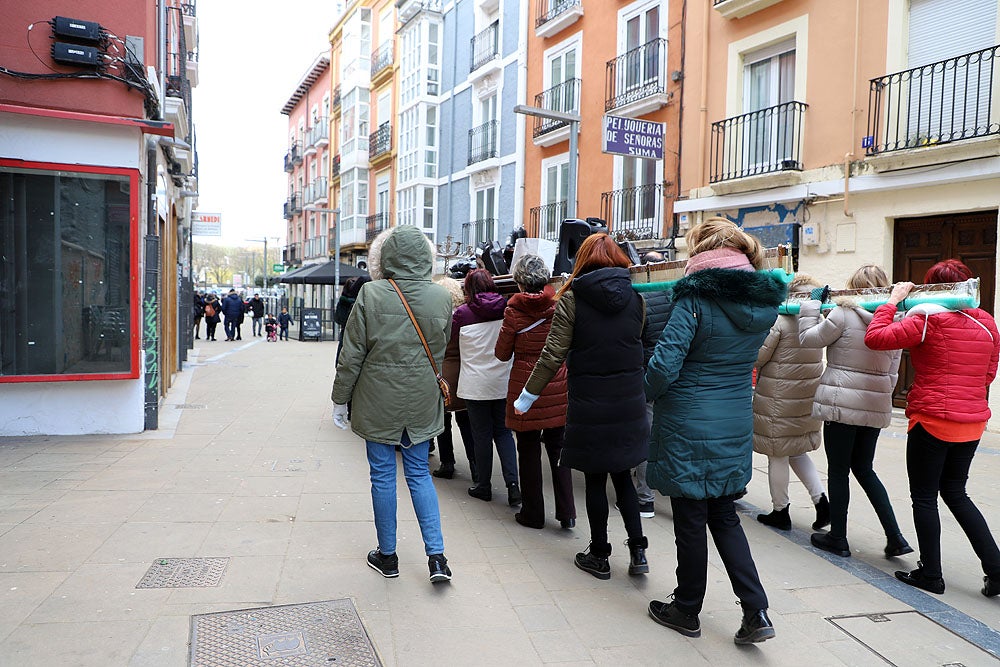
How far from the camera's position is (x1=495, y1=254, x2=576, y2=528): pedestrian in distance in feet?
16.3

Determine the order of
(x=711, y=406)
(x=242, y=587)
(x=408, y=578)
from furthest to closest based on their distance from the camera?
(x=408, y=578) < (x=242, y=587) < (x=711, y=406)

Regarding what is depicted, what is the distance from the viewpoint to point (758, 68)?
1302cm

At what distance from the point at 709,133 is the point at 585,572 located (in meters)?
11.3

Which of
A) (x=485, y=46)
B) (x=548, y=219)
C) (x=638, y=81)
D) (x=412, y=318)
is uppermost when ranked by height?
(x=485, y=46)

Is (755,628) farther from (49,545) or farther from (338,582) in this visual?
(49,545)

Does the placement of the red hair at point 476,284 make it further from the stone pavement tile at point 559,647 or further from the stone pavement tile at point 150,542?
the stone pavement tile at point 559,647

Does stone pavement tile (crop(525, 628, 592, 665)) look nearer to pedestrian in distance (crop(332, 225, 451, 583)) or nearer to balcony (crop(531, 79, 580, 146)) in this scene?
pedestrian in distance (crop(332, 225, 451, 583))

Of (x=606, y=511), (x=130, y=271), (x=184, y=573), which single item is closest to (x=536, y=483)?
(x=606, y=511)

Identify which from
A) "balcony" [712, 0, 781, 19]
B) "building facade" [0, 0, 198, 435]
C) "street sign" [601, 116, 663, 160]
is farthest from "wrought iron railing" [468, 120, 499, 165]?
"building facade" [0, 0, 198, 435]

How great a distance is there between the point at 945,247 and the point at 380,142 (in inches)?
1026

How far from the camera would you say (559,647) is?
132 inches

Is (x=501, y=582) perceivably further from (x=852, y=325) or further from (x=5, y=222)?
(x=5, y=222)

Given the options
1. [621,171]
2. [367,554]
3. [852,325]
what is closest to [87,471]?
[367,554]

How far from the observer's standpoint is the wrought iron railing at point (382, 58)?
1262 inches
